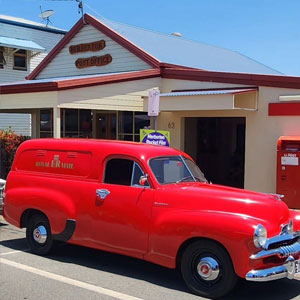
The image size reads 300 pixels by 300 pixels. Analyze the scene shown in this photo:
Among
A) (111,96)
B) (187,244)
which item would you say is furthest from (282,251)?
(111,96)

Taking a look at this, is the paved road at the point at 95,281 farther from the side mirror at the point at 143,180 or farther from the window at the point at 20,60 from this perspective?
the window at the point at 20,60

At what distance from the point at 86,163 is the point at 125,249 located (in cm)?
138

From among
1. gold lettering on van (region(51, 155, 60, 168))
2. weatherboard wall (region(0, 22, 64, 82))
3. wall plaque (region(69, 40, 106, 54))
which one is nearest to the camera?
gold lettering on van (region(51, 155, 60, 168))

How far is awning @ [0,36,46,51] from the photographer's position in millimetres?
22091

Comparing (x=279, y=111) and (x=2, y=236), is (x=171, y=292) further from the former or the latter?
(x=279, y=111)

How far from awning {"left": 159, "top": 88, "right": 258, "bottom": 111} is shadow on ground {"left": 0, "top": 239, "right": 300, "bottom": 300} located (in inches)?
205

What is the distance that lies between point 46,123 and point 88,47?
10.7 ft

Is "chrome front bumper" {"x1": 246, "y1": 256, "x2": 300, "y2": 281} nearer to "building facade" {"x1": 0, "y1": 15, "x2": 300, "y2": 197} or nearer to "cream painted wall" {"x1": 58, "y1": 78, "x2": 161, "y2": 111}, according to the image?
"building facade" {"x1": 0, "y1": 15, "x2": 300, "y2": 197}

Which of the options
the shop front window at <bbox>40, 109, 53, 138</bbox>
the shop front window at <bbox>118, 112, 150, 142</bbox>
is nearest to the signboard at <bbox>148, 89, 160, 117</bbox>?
the shop front window at <bbox>118, 112, 150, 142</bbox>

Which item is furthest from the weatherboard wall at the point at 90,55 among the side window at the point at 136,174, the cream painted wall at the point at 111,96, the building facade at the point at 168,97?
the side window at the point at 136,174

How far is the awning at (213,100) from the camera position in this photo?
34.3ft

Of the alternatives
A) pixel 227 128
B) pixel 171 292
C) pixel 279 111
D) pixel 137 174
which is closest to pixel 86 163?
pixel 137 174

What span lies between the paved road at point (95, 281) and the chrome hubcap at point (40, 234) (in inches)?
9.7

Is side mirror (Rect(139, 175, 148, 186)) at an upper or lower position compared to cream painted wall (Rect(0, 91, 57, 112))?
lower
